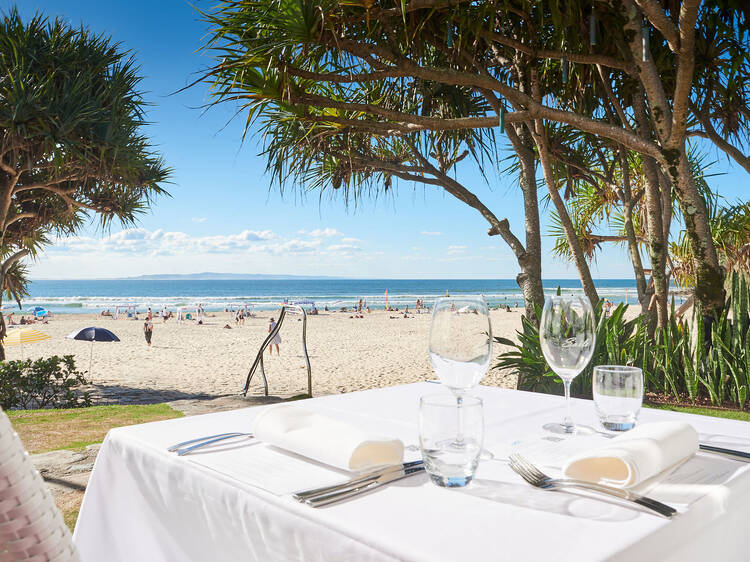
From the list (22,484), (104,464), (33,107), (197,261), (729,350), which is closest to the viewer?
(22,484)

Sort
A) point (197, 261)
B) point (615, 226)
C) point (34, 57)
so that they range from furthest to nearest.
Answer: point (197, 261), point (615, 226), point (34, 57)

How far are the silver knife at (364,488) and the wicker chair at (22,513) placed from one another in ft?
0.95

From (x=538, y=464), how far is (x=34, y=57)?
836 cm

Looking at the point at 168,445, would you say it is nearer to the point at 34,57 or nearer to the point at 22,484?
the point at 22,484

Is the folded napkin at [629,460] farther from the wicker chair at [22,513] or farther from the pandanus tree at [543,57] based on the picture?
the pandanus tree at [543,57]

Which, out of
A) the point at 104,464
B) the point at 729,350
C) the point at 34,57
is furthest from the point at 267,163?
the point at 104,464

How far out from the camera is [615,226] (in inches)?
331

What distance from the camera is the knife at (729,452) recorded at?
93cm

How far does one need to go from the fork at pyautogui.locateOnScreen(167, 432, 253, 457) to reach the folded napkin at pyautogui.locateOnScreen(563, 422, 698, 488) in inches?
23.2

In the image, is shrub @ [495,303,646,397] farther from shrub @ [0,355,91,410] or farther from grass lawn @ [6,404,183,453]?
shrub @ [0,355,91,410]

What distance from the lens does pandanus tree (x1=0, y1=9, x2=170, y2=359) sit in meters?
6.83

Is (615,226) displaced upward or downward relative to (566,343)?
upward

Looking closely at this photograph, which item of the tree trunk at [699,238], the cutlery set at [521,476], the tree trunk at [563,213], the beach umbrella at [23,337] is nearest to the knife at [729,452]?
the cutlery set at [521,476]

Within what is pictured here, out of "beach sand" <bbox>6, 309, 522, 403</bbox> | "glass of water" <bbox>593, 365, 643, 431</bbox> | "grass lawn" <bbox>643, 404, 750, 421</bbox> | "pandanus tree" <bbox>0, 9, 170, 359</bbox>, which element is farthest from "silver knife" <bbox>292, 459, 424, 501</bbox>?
"pandanus tree" <bbox>0, 9, 170, 359</bbox>
